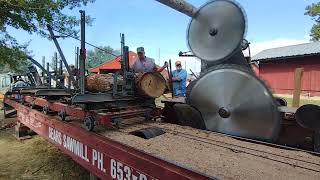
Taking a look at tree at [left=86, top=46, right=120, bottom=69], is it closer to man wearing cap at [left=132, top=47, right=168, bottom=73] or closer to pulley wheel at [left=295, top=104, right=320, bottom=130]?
man wearing cap at [left=132, top=47, right=168, bottom=73]

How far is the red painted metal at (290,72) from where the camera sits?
2286cm

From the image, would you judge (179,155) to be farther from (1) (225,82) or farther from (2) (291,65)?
(2) (291,65)

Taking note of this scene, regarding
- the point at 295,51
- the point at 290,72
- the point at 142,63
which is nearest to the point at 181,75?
the point at 142,63

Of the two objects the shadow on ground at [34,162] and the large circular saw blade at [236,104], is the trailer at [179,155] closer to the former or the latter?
the large circular saw blade at [236,104]

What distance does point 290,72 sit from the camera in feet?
81.8

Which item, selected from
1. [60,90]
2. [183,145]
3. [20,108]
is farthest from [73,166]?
[183,145]

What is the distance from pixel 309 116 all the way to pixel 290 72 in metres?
23.4

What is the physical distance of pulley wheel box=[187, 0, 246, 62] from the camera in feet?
13.6

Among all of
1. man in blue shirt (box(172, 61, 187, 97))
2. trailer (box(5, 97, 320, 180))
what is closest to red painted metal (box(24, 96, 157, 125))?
trailer (box(5, 97, 320, 180))

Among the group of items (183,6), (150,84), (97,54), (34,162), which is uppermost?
(97,54)

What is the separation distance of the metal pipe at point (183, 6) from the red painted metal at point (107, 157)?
6.79 ft

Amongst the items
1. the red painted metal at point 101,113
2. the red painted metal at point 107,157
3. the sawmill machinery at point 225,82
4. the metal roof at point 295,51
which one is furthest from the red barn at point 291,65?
the red painted metal at point 107,157

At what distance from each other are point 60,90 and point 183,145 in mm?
3579

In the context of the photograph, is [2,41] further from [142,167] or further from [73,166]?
[142,167]
